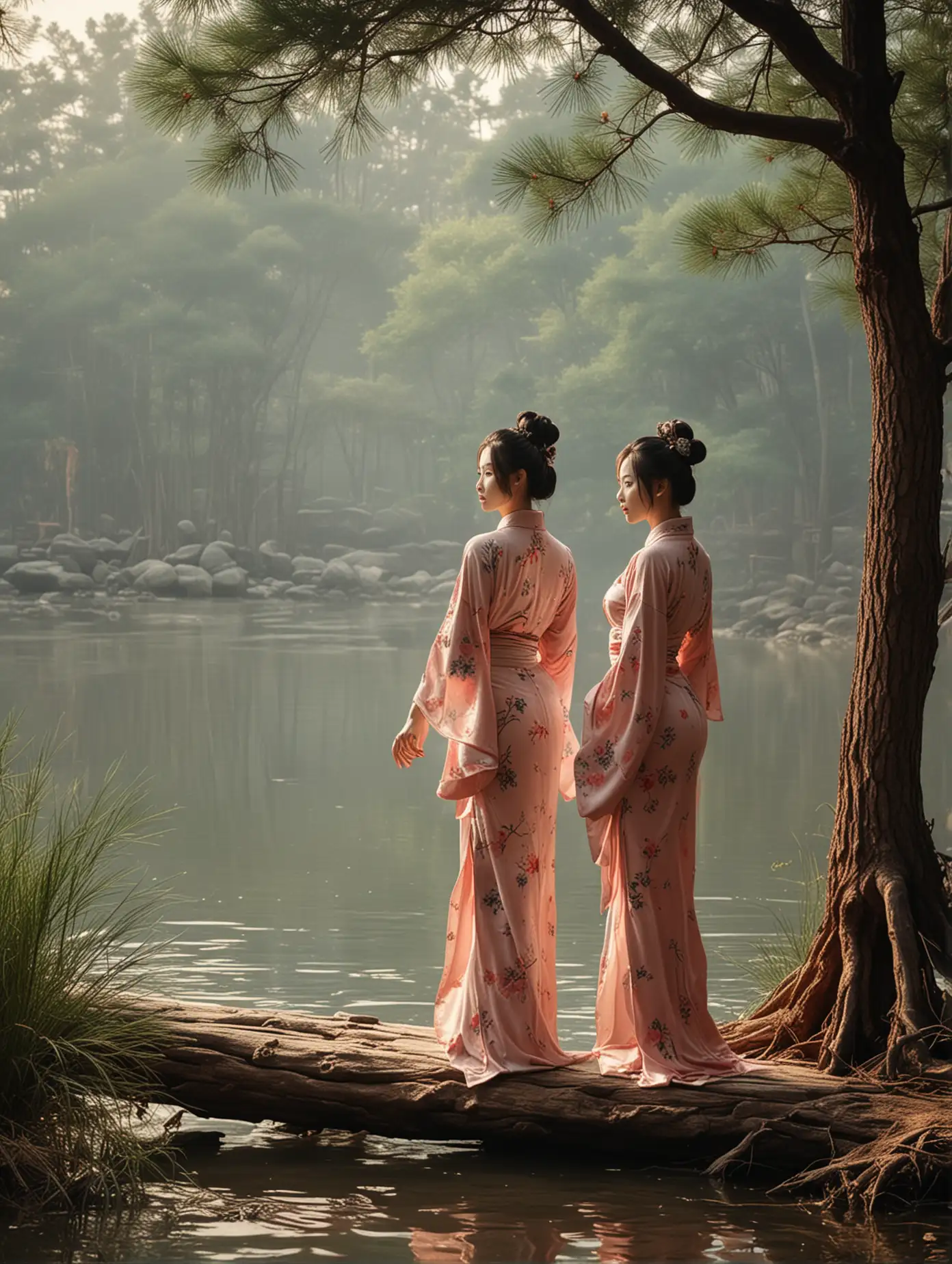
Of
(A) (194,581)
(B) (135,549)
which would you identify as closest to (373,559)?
(A) (194,581)

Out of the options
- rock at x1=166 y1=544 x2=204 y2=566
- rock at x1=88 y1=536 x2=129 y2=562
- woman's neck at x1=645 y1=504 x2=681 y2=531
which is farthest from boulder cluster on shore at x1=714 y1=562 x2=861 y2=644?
woman's neck at x1=645 y1=504 x2=681 y2=531

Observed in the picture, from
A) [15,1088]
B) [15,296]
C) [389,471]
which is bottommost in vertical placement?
[15,1088]

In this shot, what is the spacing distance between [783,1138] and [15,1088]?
1520 mm

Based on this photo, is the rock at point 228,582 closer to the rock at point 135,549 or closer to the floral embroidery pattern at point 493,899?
the rock at point 135,549

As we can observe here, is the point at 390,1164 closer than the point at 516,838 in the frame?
Yes

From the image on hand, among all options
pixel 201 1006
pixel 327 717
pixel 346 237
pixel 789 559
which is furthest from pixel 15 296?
pixel 201 1006

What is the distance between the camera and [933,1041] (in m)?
3.46

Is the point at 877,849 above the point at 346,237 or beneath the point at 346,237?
beneath

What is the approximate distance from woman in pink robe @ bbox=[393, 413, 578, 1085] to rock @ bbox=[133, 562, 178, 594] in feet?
78.7

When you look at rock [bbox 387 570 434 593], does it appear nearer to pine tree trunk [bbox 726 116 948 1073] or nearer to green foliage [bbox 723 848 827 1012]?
green foliage [bbox 723 848 827 1012]

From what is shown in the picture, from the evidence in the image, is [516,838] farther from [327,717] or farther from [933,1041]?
[327,717]

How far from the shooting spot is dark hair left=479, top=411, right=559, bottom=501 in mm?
3713

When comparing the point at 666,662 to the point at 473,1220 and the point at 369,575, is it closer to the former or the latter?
the point at 473,1220

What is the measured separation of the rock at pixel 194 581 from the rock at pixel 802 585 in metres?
9.88
